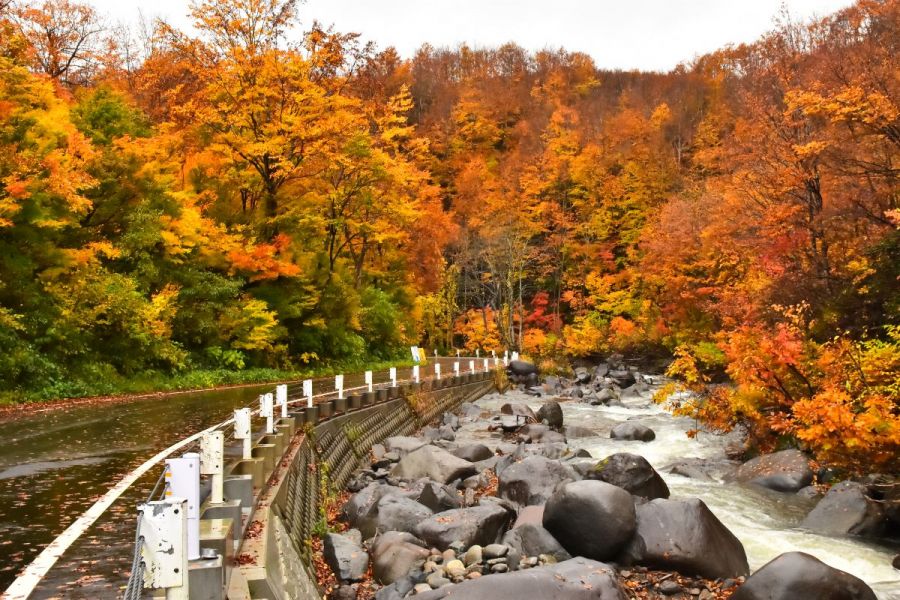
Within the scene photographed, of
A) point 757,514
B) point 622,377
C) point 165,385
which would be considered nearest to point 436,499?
point 757,514

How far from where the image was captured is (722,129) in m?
51.8

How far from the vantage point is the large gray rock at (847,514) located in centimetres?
1041

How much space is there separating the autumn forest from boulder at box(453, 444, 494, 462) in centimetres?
455

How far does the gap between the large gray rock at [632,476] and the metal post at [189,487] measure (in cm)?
834

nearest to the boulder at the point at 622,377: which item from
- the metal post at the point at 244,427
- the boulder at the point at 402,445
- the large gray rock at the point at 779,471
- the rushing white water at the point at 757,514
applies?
the rushing white water at the point at 757,514

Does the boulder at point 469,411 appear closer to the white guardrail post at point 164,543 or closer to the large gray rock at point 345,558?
the large gray rock at point 345,558

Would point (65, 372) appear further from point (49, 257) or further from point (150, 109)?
point (150, 109)

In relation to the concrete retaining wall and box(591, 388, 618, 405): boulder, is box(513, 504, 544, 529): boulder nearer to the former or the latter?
the concrete retaining wall

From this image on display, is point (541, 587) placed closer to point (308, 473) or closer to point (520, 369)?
point (308, 473)

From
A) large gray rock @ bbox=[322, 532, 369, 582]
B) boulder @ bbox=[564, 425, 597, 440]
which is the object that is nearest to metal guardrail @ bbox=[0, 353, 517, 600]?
large gray rock @ bbox=[322, 532, 369, 582]

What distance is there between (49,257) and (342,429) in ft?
32.5

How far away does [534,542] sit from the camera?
30.8 ft

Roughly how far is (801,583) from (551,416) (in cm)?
1468

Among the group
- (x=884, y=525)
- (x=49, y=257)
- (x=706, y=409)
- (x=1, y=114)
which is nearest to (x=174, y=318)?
(x=49, y=257)
